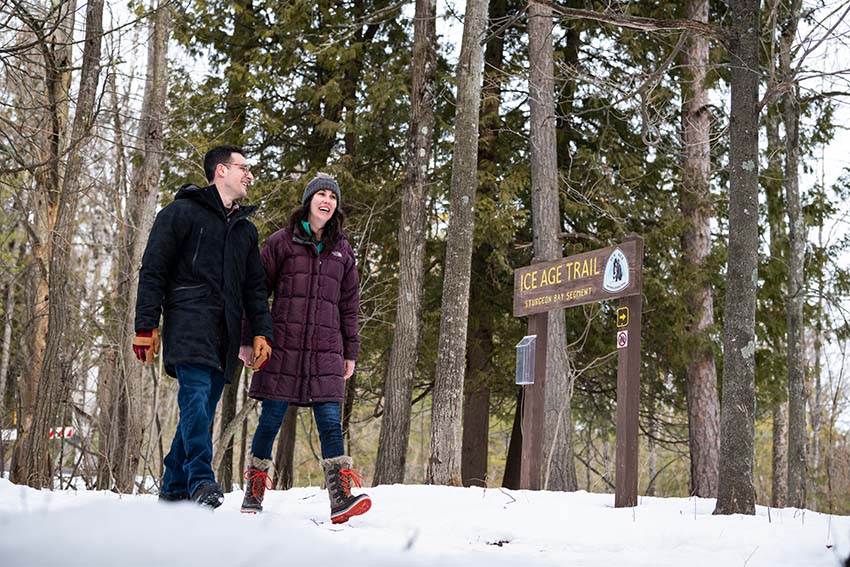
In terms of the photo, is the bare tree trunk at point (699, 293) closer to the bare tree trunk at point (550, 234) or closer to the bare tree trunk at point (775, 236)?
the bare tree trunk at point (775, 236)

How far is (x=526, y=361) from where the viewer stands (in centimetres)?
794

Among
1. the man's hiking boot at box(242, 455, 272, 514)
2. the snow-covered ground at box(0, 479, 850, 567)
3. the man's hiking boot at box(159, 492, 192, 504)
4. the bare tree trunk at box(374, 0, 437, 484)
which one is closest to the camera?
the snow-covered ground at box(0, 479, 850, 567)

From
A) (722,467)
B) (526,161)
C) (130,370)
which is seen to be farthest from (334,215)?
(526,161)

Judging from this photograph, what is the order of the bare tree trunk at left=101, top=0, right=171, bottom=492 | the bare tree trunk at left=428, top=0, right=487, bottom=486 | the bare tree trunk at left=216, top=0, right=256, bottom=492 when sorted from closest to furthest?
the bare tree trunk at left=101, top=0, right=171, bottom=492
the bare tree trunk at left=428, top=0, right=487, bottom=486
the bare tree trunk at left=216, top=0, right=256, bottom=492

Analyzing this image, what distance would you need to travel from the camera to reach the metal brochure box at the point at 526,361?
311 inches

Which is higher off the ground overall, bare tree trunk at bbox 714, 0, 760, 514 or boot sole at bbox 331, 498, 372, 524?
bare tree trunk at bbox 714, 0, 760, 514

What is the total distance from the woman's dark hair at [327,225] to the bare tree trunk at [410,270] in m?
5.94

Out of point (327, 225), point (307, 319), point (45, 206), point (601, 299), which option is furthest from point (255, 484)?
point (45, 206)

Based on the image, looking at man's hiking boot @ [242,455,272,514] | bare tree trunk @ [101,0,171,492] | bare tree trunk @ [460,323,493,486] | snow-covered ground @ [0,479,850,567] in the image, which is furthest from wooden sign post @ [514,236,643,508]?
bare tree trunk @ [460,323,493,486]

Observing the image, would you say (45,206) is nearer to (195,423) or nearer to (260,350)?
(260,350)

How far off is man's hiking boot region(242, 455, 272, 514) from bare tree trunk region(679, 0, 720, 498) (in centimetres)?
927

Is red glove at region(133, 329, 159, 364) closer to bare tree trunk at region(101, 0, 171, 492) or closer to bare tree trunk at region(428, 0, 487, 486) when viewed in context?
bare tree trunk at region(101, 0, 171, 492)

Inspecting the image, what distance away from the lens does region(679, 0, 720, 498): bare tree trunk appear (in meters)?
13.1

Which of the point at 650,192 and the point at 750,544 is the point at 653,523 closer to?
the point at 750,544
